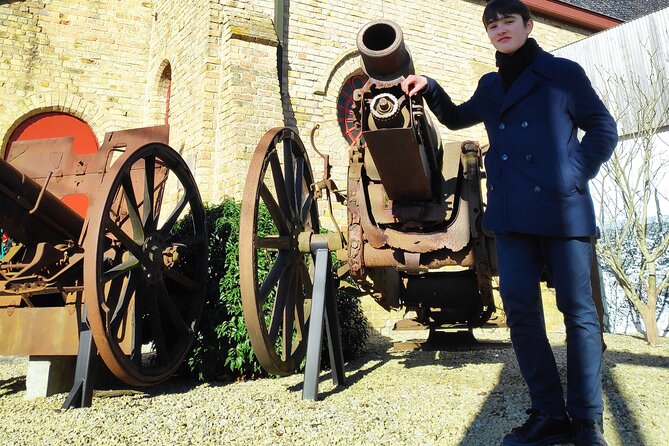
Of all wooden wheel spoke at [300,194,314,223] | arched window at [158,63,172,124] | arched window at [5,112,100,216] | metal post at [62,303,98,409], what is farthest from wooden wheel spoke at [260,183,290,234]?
arched window at [158,63,172,124]

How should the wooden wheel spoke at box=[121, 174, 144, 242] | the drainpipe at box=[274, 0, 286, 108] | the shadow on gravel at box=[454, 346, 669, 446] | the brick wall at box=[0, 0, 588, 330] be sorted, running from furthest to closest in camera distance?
the drainpipe at box=[274, 0, 286, 108]
the brick wall at box=[0, 0, 588, 330]
the wooden wheel spoke at box=[121, 174, 144, 242]
the shadow on gravel at box=[454, 346, 669, 446]

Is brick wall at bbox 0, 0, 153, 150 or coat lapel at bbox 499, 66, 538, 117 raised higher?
brick wall at bbox 0, 0, 153, 150

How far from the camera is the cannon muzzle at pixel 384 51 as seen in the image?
232 centimetres

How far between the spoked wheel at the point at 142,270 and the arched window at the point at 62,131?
212 inches

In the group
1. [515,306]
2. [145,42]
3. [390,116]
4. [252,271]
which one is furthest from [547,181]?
[145,42]

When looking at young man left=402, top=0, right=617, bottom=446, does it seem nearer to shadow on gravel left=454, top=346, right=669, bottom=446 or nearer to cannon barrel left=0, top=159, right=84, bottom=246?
shadow on gravel left=454, top=346, right=669, bottom=446

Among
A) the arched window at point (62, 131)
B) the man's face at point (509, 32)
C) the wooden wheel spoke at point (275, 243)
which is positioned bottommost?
the wooden wheel spoke at point (275, 243)

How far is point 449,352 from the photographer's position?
186 inches

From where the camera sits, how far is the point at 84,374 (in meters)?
3.13

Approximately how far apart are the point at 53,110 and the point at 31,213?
21.4ft

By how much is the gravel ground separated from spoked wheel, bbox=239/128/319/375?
0.36 metres

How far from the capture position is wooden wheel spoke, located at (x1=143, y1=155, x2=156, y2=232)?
11.9 ft

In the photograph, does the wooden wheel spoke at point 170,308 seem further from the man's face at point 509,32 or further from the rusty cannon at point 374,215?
the man's face at point 509,32

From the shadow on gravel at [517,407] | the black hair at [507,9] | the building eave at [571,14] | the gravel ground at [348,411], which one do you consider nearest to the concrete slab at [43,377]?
the gravel ground at [348,411]
